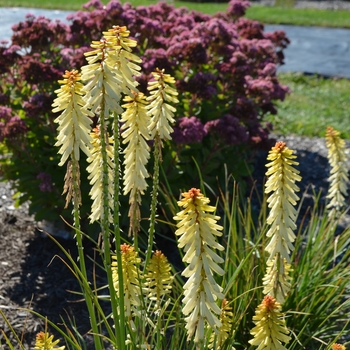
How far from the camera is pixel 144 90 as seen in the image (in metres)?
5.23

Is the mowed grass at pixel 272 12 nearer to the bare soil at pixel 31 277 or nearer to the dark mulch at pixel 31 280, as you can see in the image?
the bare soil at pixel 31 277

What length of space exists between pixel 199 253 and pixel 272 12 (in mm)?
20301

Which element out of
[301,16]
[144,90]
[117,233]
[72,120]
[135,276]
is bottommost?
[301,16]

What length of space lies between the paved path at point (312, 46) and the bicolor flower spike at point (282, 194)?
1130 centimetres

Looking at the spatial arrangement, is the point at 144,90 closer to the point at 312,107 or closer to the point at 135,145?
the point at 135,145

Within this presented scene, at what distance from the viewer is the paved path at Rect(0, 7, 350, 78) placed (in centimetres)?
1429

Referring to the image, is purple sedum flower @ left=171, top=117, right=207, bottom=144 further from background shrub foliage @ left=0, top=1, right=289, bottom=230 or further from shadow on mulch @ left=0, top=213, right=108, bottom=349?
shadow on mulch @ left=0, top=213, right=108, bottom=349

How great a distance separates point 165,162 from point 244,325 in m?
1.89

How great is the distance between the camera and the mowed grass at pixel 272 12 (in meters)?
19.7

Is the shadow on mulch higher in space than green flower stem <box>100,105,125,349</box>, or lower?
lower

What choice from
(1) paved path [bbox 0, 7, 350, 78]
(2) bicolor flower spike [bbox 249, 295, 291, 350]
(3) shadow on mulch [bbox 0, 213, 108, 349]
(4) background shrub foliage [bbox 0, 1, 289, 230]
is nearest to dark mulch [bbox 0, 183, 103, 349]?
(3) shadow on mulch [bbox 0, 213, 108, 349]

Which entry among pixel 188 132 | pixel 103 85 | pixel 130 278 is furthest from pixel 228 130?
pixel 103 85

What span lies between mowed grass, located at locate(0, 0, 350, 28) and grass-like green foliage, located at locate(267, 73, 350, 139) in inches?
274

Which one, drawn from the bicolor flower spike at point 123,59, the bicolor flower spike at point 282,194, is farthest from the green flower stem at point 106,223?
the bicolor flower spike at point 282,194
